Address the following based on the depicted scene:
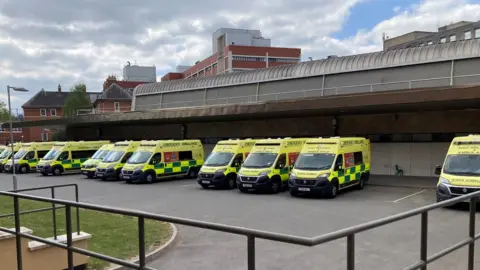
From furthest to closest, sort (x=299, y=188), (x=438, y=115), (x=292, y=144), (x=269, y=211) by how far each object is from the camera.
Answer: (x=438, y=115), (x=292, y=144), (x=299, y=188), (x=269, y=211)

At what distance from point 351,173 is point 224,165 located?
614 cm

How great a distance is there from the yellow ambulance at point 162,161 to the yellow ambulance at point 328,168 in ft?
31.9

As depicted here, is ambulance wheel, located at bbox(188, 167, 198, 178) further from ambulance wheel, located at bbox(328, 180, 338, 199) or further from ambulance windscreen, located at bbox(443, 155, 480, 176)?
ambulance windscreen, located at bbox(443, 155, 480, 176)

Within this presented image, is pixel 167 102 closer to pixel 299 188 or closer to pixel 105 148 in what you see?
pixel 105 148

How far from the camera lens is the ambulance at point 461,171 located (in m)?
13.1

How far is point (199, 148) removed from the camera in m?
27.2

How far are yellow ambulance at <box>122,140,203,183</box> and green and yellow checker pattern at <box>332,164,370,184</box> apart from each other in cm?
1110

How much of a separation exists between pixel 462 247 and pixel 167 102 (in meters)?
44.4

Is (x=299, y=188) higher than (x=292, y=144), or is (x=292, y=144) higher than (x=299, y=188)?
(x=292, y=144)

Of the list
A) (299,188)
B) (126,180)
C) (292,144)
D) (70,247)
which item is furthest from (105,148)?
(70,247)

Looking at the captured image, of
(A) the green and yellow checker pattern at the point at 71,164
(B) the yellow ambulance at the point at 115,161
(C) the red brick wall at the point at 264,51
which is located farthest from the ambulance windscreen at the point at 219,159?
(C) the red brick wall at the point at 264,51

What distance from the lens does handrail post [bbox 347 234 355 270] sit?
261 cm

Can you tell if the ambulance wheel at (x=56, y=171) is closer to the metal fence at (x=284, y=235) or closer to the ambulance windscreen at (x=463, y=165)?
the ambulance windscreen at (x=463, y=165)

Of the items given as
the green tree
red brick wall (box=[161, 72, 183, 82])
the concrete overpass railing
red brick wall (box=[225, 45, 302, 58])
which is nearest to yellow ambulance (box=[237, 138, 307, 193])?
the concrete overpass railing
